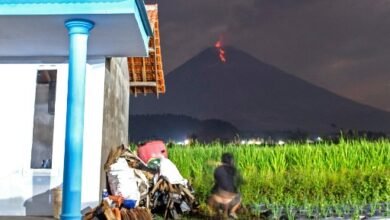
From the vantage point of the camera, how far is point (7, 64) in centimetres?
836

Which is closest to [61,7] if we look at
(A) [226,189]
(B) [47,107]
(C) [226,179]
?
(B) [47,107]

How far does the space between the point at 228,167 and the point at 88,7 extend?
2.97 m

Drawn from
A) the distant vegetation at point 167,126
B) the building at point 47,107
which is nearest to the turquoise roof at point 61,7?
the building at point 47,107

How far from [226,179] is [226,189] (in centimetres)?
15

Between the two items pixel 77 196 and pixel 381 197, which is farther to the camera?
pixel 381 197

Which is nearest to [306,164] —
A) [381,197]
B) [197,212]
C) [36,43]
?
[381,197]

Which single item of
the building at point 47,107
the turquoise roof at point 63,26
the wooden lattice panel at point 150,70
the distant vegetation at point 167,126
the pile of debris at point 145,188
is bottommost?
the pile of debris at point 145,188

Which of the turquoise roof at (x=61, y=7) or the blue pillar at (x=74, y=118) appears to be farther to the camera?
the blue pillar at (x=74, y=118)

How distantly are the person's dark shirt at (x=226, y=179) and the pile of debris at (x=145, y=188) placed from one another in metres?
1.26

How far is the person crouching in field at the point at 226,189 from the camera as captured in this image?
A: 266 inches

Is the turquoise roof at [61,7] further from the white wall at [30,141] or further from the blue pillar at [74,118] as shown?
the white wall at [30,141]

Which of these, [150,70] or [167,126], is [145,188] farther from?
[167,126]

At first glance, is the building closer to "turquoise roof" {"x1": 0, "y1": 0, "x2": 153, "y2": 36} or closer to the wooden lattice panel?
"turquoise roof" {"x1": 0, "y1": 0, "x2": 153, "y2": 36}

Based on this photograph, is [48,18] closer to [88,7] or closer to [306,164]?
[88,7]
